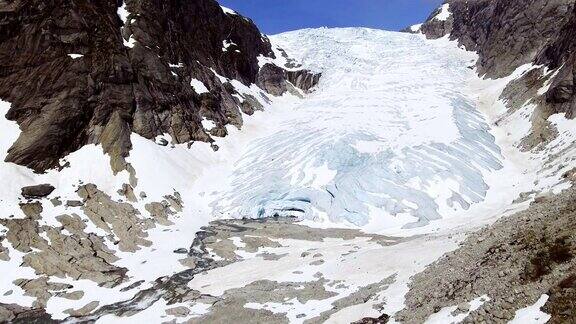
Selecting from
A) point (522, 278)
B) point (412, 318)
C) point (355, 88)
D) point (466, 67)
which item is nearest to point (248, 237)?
point (412, 318)

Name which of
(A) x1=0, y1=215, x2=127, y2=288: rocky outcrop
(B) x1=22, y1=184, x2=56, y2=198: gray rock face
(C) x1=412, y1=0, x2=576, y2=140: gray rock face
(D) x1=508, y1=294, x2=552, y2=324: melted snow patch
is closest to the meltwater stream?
(C) x1=412, y1=0, x2=576, y2=140: gray rock face

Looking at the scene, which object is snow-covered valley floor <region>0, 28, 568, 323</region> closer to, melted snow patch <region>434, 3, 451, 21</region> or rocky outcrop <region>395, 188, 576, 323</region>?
rocky outcrop <region>395, 188, 576, 323</region>

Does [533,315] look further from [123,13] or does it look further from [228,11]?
[228,11]

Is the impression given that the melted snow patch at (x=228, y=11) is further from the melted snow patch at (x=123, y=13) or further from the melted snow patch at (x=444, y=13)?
the melted snow patch at (x=444, y=13)

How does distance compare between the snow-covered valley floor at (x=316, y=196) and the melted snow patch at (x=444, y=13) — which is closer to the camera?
the snow-covered valley floor at (x=316, y=196)

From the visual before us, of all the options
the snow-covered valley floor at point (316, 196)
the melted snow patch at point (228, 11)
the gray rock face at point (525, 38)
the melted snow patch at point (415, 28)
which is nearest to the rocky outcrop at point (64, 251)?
the snow-covered valley floor at point (316, 196)

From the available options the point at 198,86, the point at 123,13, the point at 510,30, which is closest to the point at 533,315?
the point at 198,86

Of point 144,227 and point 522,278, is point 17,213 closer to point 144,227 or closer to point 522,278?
point 144,227
